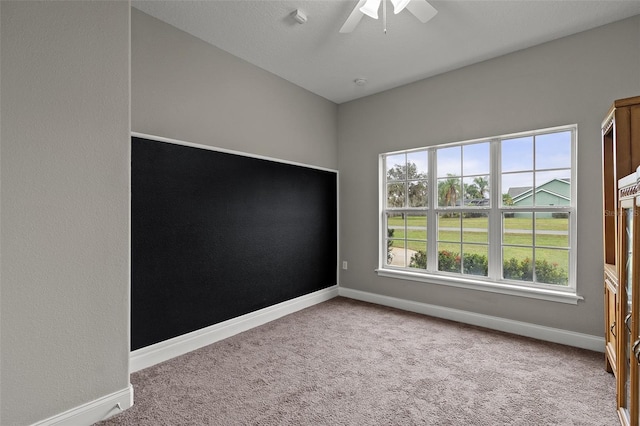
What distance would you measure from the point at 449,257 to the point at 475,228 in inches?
17.5

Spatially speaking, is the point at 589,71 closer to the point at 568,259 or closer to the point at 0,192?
the point at 568,259

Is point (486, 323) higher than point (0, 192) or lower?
Answer: lower

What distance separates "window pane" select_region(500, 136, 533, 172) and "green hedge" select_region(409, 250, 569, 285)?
3.10 ft

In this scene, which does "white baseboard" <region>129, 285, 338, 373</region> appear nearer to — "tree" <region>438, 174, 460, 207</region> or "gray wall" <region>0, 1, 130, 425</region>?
"gray wall" <region>0, 1, 130, 425</region>

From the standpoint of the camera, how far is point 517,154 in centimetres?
304

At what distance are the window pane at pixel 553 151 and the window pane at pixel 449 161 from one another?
0.74 meters

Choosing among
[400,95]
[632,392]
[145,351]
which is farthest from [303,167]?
[632,392]

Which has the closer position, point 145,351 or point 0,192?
point 0,192

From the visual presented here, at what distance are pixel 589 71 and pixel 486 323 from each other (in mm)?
2505

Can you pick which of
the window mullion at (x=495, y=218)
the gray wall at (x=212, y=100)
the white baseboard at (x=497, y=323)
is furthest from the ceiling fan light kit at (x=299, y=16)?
the white baseboard at (x=497, y=323)

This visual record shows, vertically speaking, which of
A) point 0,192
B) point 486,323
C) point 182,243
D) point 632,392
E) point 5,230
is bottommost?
point 486,323

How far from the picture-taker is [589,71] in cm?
257

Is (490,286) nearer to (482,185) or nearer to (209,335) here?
(482,185)

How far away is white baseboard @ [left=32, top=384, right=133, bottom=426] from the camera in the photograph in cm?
161
